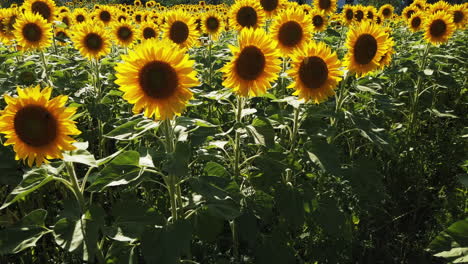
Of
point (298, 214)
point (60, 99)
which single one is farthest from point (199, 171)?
point (60, 99)

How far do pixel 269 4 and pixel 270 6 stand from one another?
29mm

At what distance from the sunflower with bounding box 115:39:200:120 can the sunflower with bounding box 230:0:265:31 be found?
279 centimetres

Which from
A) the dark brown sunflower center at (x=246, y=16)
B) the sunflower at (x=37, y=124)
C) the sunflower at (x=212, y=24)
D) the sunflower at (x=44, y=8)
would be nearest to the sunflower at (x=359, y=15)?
the sunflower at (x=212, y=24)

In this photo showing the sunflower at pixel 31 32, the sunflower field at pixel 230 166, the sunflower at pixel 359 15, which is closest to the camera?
the sunflower field at pixel 230 166

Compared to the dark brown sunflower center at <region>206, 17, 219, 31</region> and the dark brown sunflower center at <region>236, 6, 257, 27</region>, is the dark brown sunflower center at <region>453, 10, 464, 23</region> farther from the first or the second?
the dark brown sunflower center at <region>206, 17, 219, 31</region>

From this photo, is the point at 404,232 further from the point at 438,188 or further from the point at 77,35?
the point at 77,35

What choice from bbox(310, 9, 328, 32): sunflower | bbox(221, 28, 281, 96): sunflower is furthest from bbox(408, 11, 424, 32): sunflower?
bbox(221, 28, 281, 96): sunflower

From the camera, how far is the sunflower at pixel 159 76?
204cm

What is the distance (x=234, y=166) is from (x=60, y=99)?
4.33 ft

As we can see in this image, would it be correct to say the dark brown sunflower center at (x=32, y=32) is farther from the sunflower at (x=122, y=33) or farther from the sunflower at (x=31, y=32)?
the sunflower at (x=122, y=33)

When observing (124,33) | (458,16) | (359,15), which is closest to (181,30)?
(124,33)

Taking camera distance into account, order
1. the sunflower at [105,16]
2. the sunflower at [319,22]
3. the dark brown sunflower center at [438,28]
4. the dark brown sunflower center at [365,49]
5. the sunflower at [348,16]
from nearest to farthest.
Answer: the dark brown sunflower center at [365,49], the dark brown sunflower center at [438,28], the sunflower at [319,22], the sunflower at [105,16], the sunflower at [348,16]

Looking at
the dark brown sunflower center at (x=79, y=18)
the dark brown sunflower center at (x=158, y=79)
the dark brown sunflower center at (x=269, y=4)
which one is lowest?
the dark brown sunflower center at (x=158, y=79)

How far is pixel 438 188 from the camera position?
3.93m
